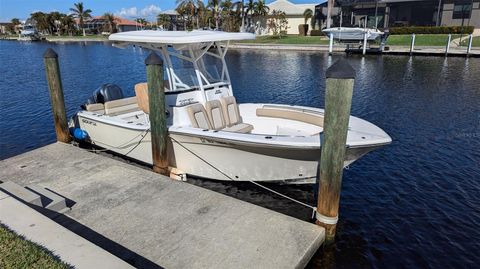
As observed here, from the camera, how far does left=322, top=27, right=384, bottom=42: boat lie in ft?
121

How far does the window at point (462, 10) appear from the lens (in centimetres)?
4453

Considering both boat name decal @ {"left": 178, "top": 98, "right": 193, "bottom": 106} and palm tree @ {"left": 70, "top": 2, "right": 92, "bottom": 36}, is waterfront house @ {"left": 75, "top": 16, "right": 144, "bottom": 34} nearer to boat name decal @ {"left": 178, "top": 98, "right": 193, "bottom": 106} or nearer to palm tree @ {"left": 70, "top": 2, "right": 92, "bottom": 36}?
palm tree @ {"left": 70, "top": 2, "right": 92, "bottom": 36}

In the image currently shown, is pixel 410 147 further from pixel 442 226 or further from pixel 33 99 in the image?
pixel 33 99

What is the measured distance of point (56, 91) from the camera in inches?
366

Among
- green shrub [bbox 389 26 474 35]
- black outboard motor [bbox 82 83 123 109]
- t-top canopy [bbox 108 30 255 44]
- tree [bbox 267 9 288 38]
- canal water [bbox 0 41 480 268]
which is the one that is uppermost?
tree [bbox 267 9 288 38]

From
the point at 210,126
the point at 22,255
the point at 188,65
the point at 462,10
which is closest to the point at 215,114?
the point at 210,126

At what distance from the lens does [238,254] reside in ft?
15.7

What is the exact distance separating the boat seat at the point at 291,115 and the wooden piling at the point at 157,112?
2.83 meters

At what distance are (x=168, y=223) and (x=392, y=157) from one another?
7083 mm

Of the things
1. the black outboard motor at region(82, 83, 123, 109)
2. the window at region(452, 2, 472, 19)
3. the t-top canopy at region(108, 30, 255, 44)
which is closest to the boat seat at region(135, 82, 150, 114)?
the t-top canopy at region(108, 30, 255, 44)

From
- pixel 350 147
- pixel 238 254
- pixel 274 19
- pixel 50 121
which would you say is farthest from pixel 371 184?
pixel 274 19

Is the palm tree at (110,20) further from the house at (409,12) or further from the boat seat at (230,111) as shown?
the boat seat at (230,111)

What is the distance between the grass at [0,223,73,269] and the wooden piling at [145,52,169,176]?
3594mm

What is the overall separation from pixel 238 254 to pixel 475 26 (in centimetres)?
5096
